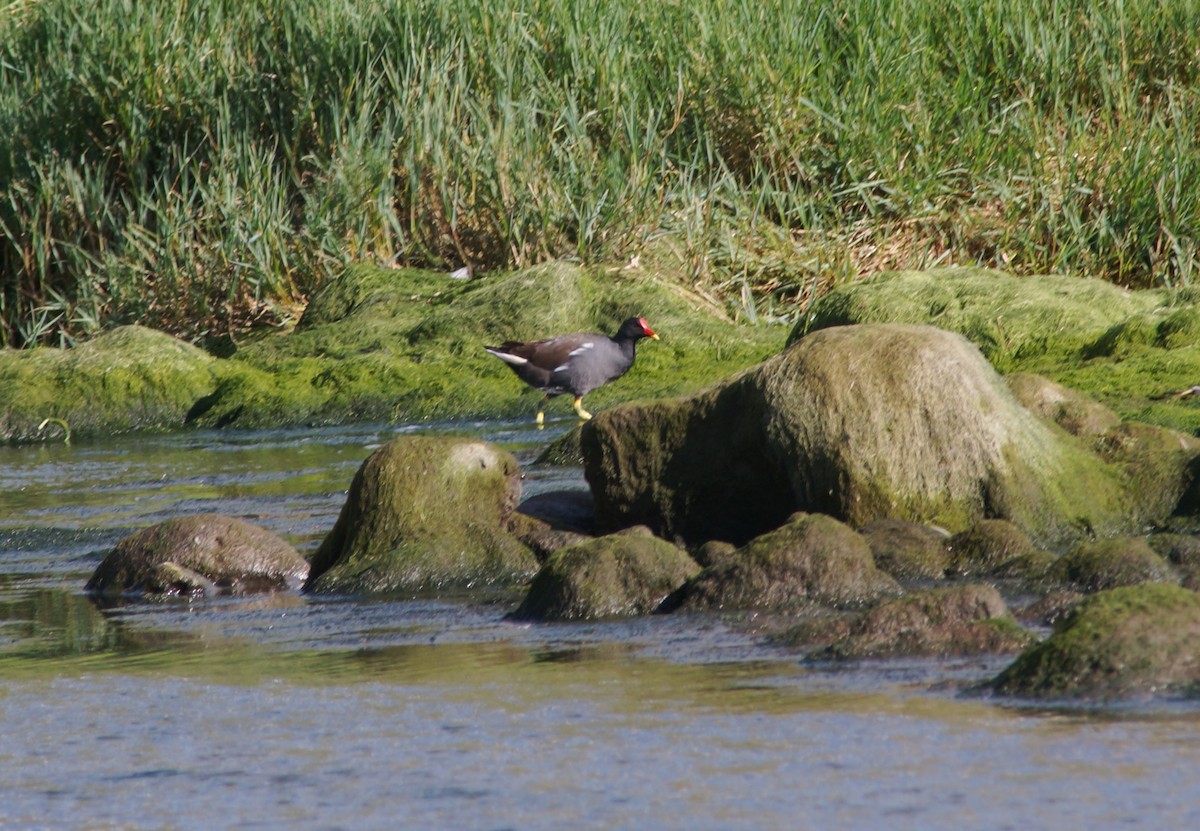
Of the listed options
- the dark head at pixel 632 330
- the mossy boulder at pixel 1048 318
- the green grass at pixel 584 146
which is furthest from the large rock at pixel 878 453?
the green grass at pixel 584 146

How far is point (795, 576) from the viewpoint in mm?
5375

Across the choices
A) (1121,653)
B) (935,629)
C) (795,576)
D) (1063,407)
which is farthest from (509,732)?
(1063,407)

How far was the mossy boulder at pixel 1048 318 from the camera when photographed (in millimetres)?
9609

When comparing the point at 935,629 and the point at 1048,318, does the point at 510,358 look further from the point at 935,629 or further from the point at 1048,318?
the point at 935,629

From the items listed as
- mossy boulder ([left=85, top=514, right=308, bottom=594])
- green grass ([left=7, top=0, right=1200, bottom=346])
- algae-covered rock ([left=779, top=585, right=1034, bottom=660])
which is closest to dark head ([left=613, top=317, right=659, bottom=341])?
green grass ([left=7, top=0, right=1200, bottom=346])

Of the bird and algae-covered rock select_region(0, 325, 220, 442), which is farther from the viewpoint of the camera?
algae-covered rock select_region(0, 325, 220, 442)

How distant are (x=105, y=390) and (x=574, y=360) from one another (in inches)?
134

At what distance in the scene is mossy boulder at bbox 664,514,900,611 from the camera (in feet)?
17.5

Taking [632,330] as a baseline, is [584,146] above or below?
above

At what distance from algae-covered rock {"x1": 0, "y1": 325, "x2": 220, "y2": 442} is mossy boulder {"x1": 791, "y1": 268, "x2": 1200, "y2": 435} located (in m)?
4.32

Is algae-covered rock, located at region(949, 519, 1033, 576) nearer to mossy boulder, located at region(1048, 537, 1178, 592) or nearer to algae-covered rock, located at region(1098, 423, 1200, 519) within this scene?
mossy boulder, located at region(1048, 537, 1178, 592)

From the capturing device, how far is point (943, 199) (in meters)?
13.2

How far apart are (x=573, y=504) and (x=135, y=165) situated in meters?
7.85

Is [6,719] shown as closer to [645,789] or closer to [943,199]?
[645,789]
